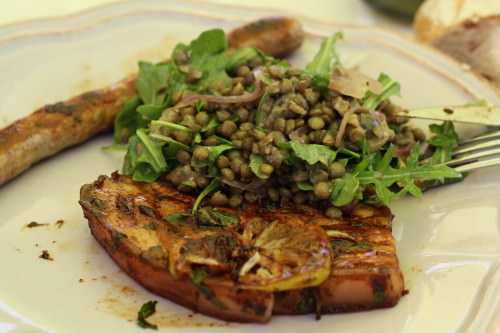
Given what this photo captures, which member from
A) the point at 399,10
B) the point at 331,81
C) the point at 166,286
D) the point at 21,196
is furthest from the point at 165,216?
the point at 399,10

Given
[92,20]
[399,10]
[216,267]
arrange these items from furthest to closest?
[399,10], [92,20], [216,267]

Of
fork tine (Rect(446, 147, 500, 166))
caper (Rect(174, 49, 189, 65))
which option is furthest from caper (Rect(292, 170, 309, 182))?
caper (Rect(174, 49, 189, 65))

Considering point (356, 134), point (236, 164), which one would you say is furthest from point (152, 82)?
point (356, 134)

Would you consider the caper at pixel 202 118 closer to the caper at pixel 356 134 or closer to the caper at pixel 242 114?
the caper at pixel 242 114

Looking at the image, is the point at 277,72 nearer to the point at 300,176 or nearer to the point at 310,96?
the point at 310,96

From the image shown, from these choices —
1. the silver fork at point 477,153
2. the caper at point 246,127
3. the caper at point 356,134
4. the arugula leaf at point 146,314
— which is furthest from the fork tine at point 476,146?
the arugula leaf at point 146,314

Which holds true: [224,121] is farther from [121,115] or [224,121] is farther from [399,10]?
[399,10]
